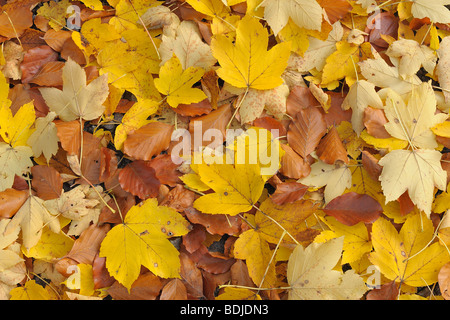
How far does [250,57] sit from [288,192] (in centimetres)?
29

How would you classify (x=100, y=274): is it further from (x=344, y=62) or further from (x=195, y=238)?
(x=344, y=62)

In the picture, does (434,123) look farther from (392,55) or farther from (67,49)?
(67,49)

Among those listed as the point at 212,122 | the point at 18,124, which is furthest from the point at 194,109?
the point at 18,124

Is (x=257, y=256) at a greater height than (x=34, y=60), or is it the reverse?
(x=34, y=60)

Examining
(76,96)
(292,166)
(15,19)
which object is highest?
(15,19)

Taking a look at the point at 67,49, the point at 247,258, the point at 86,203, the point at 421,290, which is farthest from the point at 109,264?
the point at 421,290

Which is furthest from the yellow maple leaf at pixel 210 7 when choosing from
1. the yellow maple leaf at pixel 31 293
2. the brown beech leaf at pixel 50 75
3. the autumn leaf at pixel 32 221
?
the yellow maple leaf at pixel 31 293

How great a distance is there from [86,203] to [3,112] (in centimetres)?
25

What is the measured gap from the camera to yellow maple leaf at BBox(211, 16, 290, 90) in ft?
2.73

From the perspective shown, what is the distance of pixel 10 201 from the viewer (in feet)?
2.78

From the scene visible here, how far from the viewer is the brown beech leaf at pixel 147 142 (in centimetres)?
87

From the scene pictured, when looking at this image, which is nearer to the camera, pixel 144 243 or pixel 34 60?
pixel 144 243

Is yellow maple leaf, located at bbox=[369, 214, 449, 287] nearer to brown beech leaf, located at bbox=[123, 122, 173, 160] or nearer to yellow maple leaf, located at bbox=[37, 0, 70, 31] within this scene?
brown beech leaf, located at bbox=[123, 122, 173, 160]

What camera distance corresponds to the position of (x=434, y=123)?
871mm
